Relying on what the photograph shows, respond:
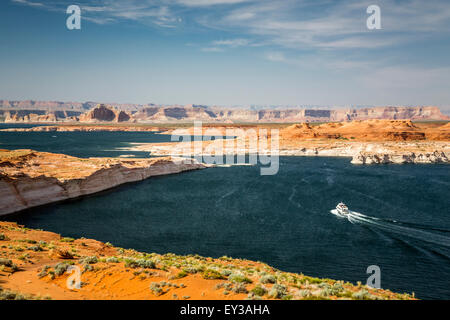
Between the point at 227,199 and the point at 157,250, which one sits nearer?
the point at 157,250

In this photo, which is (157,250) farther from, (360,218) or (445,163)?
(445,163)

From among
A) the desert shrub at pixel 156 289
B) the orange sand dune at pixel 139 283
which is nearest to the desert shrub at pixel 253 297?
the orange sand dune at pixel 139 283

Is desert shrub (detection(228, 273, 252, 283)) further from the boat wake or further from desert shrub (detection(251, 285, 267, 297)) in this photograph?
the boat wake

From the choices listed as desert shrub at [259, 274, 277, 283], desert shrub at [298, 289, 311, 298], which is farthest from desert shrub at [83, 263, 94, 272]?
desert shrub at [298, 289, 311, 298]

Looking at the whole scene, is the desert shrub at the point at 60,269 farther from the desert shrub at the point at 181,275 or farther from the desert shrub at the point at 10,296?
the desert shrub at the point at 181,275

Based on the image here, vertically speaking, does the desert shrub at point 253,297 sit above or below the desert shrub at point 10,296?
below
